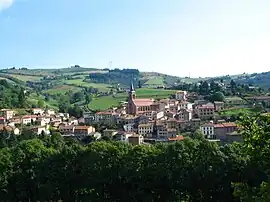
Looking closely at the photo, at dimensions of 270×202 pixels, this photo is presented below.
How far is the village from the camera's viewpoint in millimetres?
61000

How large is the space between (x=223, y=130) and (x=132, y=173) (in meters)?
34.5

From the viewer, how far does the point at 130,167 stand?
27219 mm

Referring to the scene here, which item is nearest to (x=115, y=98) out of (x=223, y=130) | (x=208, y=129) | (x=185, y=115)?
(x=185, y=115)

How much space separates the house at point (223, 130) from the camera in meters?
58.1

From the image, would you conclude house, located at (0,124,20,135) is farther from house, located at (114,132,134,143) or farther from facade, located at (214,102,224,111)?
facade, located at (214,102,224,111)

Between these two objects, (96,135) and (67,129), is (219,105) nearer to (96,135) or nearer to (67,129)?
(96,135)

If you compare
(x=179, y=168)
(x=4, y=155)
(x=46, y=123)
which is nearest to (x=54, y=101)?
(x=46, y=123)

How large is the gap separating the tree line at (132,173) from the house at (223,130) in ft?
97.5

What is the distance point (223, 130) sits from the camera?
59.0 metres

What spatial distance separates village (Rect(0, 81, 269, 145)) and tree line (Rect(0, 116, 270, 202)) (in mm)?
28581

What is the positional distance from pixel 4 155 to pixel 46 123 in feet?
153

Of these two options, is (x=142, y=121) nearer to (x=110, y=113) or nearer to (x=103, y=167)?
(x=110, y=113)

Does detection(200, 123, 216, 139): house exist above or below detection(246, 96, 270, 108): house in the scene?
below

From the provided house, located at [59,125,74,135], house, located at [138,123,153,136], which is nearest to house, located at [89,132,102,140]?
house, located at [59,125,74,135]
